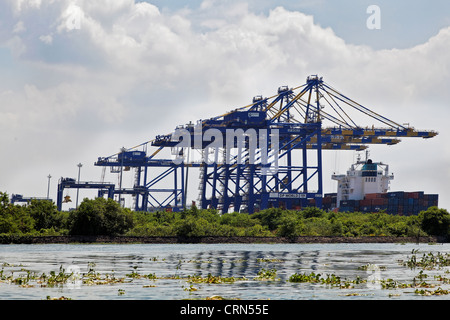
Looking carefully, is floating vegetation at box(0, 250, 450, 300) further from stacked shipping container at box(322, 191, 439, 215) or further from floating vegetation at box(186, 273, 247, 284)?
stacked shipping container at box(322, 191, 439, 215)

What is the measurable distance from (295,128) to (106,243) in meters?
70.5

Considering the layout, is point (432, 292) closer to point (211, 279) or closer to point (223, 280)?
point (223, 280)

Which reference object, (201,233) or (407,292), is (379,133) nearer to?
(201,233)

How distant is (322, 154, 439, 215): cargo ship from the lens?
521 ft

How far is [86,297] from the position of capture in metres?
27.7

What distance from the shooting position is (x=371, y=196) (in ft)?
547

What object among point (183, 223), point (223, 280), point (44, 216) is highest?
point (44, 216)

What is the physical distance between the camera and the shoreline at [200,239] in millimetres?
83062

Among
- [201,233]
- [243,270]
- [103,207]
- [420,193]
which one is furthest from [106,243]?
[420,193]

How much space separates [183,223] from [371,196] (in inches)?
3287

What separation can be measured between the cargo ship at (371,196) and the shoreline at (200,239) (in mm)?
52824

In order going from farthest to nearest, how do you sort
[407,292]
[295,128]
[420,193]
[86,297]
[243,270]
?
[420,193], [295,128], [243,270], [407,292], [86,297]

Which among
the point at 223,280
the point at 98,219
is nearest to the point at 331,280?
the point at 223,280

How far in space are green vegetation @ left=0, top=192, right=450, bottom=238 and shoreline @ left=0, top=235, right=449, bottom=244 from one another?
2.91 feet
